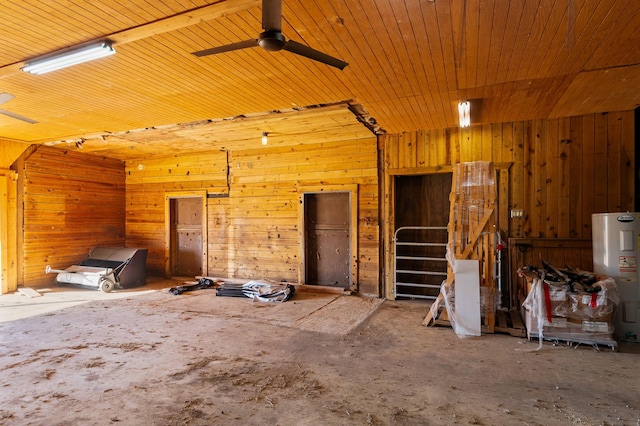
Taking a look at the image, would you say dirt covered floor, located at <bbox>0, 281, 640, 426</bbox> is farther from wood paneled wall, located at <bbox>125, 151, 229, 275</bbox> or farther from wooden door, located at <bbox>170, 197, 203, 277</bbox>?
wood paneled wall, located at <bbox>125, 151, 229, 275</bbox>

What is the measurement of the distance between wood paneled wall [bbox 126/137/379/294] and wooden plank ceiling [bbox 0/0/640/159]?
0.91 m

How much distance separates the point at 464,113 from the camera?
4305mm

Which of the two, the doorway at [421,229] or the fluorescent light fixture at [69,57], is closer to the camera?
the fluorescent light fixture at [69,57]

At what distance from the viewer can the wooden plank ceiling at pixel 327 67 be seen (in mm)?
2379

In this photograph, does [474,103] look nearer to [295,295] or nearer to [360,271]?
[360,271]

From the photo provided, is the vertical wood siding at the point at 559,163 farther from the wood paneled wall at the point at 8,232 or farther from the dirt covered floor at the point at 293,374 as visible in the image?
the wood paneled wall at the point at 8,232

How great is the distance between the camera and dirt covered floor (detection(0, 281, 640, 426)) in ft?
7.40

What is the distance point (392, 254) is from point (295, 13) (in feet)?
13.0

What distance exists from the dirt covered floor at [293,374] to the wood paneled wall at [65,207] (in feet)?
7.81

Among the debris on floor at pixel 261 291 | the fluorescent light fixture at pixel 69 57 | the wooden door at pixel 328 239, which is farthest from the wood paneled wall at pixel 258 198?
the fluorescent light fixture at pixel 69 57

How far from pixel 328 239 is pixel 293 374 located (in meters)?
3.49

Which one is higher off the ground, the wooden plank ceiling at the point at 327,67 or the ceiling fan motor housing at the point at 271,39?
the wooden plank ceiling at the point at 327,67

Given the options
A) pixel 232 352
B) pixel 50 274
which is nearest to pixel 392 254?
pixel 232 352

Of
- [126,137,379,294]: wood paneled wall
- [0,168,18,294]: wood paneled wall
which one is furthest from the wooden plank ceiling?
[0,168,18,294]: wood paneled wall
